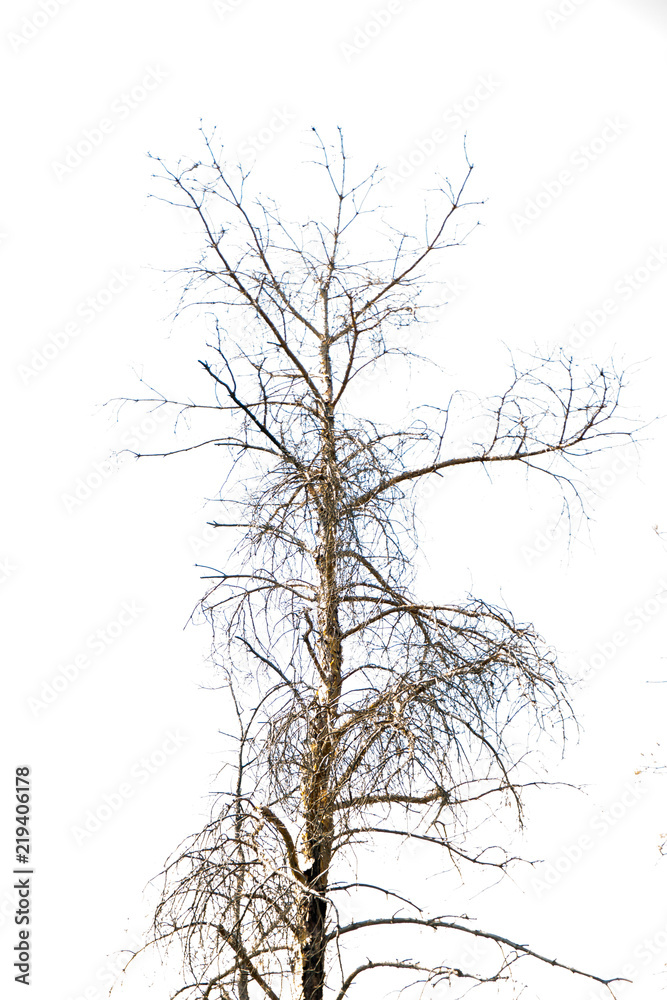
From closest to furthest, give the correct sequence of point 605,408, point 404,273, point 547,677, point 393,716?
point 393,716 < point 547,677 < point 605,408 < point 404,273

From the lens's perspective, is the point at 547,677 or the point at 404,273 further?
the point at 404,273

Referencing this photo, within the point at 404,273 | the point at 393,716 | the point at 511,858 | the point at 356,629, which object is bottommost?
the point at 511,858

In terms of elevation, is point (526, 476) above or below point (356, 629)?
above

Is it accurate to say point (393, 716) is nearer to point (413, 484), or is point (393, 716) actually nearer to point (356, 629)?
point (356, 629)

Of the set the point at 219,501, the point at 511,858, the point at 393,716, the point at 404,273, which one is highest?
the point at 404,273

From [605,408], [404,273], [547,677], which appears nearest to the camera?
[547,677]

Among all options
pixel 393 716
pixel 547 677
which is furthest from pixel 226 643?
pixel 547 677

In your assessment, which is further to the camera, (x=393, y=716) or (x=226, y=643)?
(x=226, y=643)

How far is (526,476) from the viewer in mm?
4785

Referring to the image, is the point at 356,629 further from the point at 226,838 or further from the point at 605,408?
the point at 605,408

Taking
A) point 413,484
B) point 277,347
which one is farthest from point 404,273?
point 413,484

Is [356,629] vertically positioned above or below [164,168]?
below

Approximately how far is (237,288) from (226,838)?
7.58 ft

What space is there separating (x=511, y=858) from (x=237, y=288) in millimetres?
2667
